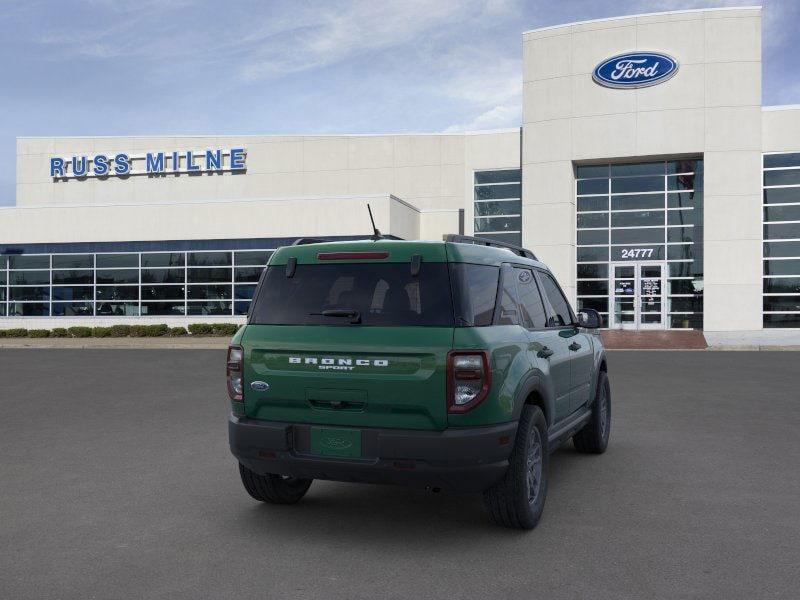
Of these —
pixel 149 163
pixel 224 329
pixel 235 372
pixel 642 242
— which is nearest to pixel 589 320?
pixel 235 372

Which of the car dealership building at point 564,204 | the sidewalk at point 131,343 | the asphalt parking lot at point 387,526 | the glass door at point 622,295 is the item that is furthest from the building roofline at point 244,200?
the asphalt parking lot at point 387,526

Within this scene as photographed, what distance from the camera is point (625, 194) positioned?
30.9 meters

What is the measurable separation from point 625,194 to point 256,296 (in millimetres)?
27819

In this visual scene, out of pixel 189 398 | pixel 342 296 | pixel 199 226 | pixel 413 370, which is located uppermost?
pixel 199 226

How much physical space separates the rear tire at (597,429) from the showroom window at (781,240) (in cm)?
2386

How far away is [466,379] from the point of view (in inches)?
182

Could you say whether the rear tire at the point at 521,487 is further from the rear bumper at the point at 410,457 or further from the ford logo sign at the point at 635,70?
the ford logo sign at the point at 635,70

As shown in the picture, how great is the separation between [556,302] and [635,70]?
996 inches

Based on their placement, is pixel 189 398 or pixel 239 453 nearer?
pixel 239 453

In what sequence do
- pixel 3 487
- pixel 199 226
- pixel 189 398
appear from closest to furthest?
pixel 3 487
pixel 189 398
pixel 199 226

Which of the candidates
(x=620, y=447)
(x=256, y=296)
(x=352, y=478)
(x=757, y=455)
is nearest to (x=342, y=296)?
(x=256, y=296)

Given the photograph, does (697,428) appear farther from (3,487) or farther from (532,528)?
(3,487)

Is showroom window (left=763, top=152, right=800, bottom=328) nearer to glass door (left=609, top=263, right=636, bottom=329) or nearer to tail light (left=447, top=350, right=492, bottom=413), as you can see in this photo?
glass door (left=609, top=263, right=636, bottom=329)

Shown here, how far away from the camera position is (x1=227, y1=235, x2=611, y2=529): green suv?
4637 mm
